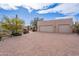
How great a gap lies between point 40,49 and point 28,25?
0.64 meters

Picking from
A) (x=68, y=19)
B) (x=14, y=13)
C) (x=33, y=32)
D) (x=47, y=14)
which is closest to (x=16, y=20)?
(x=14, y=13)

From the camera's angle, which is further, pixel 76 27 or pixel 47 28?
pixel 47 28

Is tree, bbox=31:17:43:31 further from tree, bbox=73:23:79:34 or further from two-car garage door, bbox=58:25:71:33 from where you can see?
tree, bbox=73:23:79:34

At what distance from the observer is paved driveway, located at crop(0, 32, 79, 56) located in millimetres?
3982

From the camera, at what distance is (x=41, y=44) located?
13.3ft

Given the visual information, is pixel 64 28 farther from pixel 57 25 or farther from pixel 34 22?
pixel 34 22

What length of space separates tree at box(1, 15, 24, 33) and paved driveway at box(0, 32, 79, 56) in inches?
8.6

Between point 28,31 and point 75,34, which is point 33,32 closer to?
point 28,31

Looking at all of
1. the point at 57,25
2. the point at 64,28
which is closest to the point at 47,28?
the point at 57,25

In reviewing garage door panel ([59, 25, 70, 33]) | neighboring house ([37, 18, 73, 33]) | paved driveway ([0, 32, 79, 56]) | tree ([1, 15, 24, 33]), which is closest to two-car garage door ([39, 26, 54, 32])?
neighboring house ([37, 18, 73, 33])

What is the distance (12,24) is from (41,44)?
844 mm

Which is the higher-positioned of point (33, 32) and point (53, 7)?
point (53, 7)

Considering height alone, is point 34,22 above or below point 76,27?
above

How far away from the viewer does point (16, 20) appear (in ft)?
13.4
